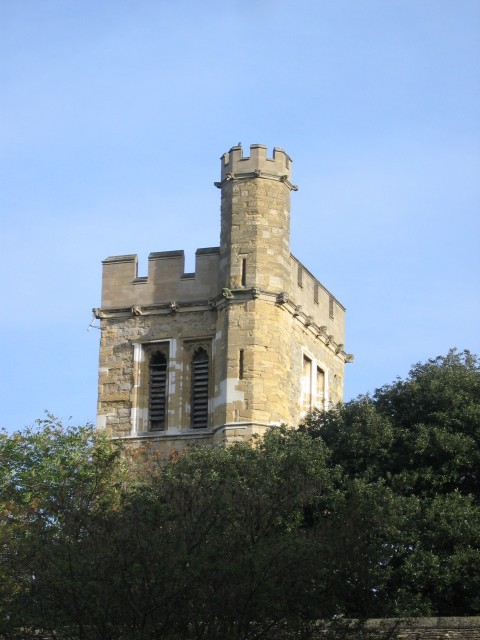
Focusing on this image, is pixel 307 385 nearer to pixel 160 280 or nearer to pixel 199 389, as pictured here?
pixel 199 389

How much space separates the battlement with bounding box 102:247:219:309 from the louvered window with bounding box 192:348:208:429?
1.65m

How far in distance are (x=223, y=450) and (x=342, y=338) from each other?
17.8 meters

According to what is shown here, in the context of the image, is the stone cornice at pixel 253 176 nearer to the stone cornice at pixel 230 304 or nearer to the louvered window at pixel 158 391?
the stone cornice at pixel 230 304

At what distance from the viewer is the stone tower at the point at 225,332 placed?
52.5 m

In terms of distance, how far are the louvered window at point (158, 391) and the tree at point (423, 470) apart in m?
10.9

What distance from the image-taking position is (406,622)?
93.0 ft

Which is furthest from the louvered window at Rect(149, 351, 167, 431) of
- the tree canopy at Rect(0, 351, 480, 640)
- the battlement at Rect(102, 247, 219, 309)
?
the tree canopy at Rect(0, 351, 480, 640)

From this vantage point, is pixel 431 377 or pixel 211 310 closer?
pixel 431 377

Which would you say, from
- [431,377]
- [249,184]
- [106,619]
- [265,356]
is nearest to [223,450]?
[431,377]

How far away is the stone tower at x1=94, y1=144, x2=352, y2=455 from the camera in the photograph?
5247 centimetres

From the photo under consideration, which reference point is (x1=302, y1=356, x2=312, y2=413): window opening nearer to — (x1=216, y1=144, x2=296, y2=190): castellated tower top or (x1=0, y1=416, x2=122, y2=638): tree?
(x1=216, y1=144, x2=296, y2=190): castellated tower top

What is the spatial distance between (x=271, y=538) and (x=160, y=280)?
1148 inches

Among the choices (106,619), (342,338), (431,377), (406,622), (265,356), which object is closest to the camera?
(106,619)

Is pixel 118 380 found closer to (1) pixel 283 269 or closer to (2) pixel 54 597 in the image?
(1) pixel 283 269
